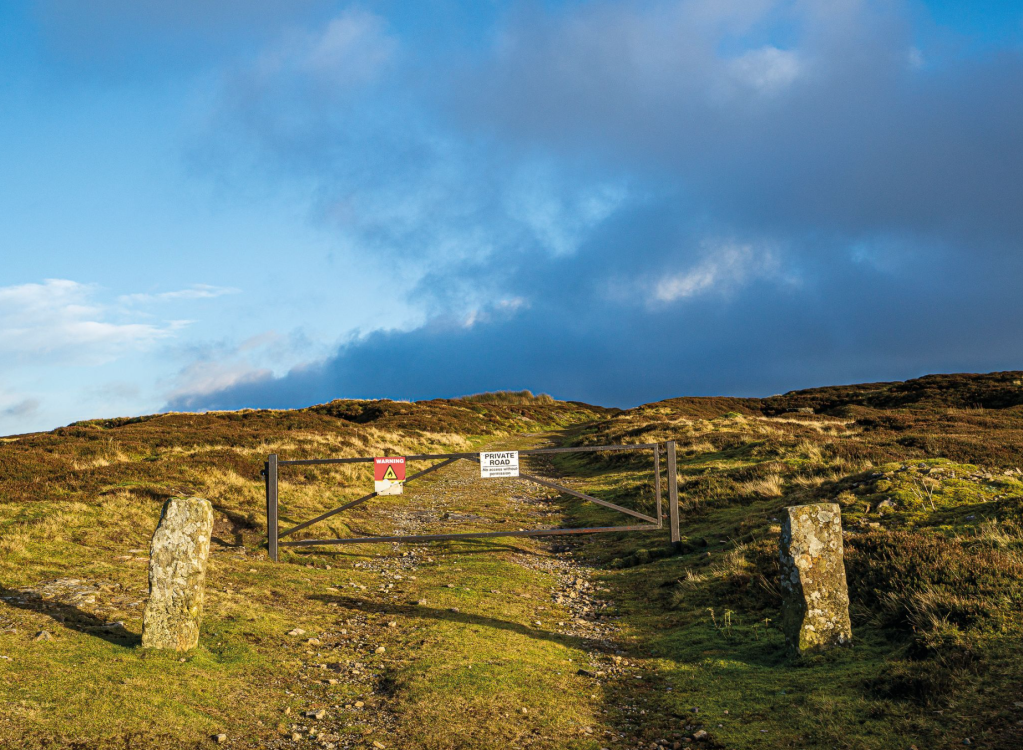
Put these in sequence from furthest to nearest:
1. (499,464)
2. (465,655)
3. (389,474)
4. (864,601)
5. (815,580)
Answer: (389,474), (499,464), (864,601), (465,655), (815,580)

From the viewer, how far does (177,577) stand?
25.9 feet

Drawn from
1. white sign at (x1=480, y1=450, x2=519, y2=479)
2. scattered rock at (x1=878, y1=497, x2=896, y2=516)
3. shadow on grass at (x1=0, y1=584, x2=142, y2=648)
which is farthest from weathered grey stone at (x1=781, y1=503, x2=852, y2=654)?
shadow on grass at (x1=0, y1=584, x2=142, y2=648)

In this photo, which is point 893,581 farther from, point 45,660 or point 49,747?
point 45,660

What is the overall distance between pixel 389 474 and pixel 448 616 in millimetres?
3684

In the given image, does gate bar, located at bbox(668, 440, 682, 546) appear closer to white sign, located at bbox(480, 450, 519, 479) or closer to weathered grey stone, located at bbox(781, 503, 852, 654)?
white sign, located at bbox(480, 450, 519, 479)

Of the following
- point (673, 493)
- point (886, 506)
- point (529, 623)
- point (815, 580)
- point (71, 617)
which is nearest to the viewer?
point (815, 580)

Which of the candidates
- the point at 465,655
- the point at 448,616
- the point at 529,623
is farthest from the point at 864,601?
the point at 448,616

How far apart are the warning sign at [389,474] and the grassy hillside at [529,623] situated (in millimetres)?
1770

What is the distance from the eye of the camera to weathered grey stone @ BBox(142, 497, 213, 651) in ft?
25.4

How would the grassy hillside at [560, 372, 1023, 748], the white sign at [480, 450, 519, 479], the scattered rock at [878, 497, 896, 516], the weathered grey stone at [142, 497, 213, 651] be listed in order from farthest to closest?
1. the white sign at [480, 450, 519, 479]
2. the scattered rock at [878, 497, 896, 516]
3. the weathered grey stone at [142, 497, 213, 651]
4. the grassy hillside at [560, 372, 1023, 748]

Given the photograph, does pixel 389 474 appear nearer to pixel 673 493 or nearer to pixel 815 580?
pixel 673 493

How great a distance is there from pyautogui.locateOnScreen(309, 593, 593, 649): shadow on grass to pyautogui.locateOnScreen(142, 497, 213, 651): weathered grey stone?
3.08 m

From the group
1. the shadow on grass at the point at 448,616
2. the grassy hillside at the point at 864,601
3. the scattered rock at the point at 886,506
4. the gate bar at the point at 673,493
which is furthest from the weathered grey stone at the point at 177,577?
the scattered rock at the point at 886,506

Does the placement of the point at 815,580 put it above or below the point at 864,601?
above
